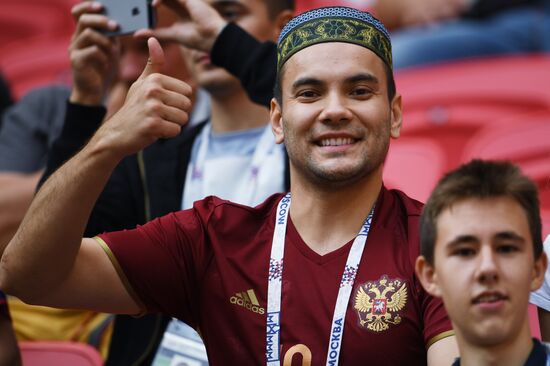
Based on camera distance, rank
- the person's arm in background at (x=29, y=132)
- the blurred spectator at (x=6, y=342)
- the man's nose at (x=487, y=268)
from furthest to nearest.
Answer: the person's arm in background at (x=29, y=132) → the blurred spectator at (x=6, y=342) → the man's nose at (x=487, y=268)

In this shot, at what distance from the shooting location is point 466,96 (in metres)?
5.16

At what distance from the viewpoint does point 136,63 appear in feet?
15.4

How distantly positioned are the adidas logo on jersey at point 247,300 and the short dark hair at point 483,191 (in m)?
0.53

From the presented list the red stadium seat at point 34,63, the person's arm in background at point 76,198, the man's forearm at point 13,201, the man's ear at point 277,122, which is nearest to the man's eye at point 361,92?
the man's ear at point 277,122

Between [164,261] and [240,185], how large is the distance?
3.84 ft

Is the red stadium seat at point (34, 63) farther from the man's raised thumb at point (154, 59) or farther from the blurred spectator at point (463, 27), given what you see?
the man's raised thumb at point (154, 59)

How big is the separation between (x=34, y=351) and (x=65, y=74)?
2862 mm

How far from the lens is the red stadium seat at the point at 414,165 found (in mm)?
4898

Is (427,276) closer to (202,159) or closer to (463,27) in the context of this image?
(202,159)

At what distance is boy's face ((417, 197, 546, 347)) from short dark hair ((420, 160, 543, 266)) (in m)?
0.02

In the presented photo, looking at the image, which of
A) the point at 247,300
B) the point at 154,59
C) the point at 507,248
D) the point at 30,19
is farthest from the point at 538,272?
the point at 30,19

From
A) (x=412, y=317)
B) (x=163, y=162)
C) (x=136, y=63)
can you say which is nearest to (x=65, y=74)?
(x=136, y=63)

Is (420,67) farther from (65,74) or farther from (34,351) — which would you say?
(34,351)

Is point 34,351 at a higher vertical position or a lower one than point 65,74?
lower
